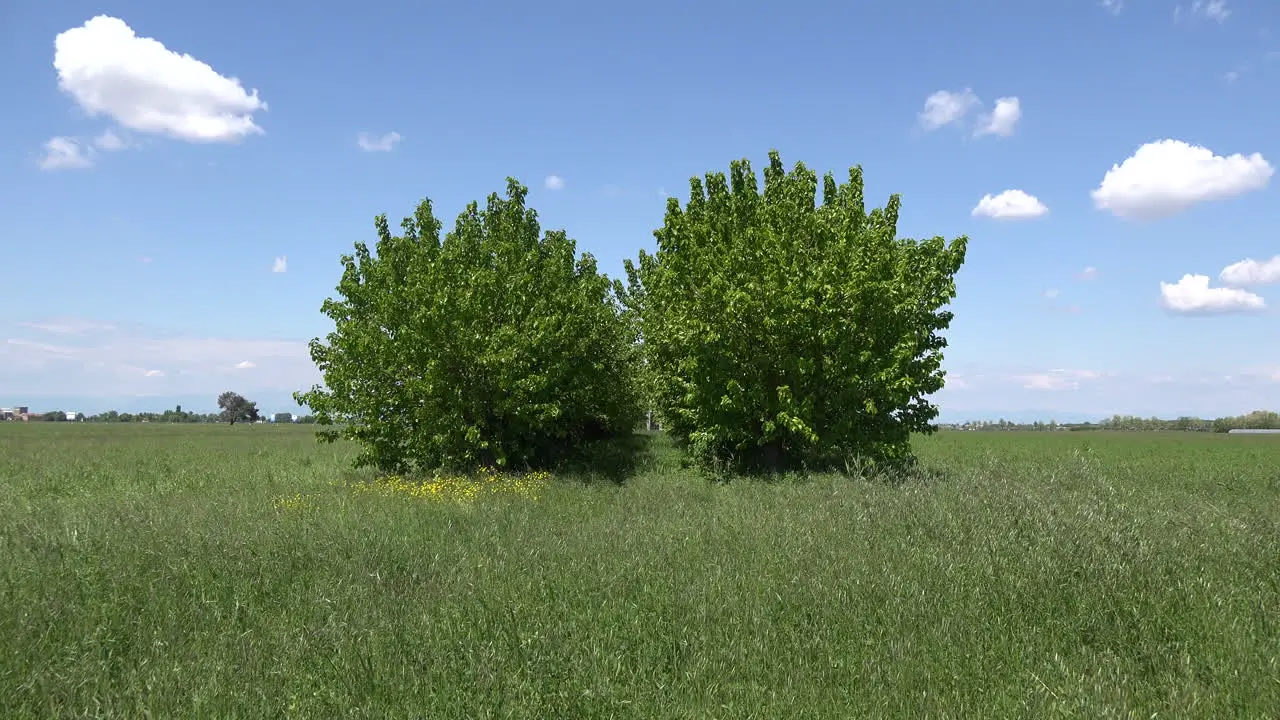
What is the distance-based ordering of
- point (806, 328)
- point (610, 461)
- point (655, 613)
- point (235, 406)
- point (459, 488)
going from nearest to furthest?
1. point (655, 613)
2. point (459, 488)
3. point (806, 328)
4. point (610, 461)
5. point (235, 406)

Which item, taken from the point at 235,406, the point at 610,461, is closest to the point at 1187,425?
the point at 610,461

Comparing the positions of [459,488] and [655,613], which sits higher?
[459,488]

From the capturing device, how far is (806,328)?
18.9 m

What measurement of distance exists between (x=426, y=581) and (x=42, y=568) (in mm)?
5145

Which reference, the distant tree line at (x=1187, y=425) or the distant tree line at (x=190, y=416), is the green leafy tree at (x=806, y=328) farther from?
the distant tree line at (x=190, y=416)

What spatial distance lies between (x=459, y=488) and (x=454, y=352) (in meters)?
4.90

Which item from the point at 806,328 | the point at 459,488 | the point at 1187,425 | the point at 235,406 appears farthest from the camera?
the point at 235,406

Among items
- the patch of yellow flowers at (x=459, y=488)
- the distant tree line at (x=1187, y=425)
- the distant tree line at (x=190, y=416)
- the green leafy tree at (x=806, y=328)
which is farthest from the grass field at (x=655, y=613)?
the distant tree line at (x=190, y=416)

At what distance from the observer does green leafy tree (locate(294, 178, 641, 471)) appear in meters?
20.2

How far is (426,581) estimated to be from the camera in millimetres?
8195

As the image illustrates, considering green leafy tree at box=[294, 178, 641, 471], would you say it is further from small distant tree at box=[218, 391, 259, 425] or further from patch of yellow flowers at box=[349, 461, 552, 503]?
small distant tree at box=[218, 391, 259, 425]

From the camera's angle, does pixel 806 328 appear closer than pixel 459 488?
No

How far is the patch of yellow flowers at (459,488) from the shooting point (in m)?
16.0

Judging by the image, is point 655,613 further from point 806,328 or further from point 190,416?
point 190,416
